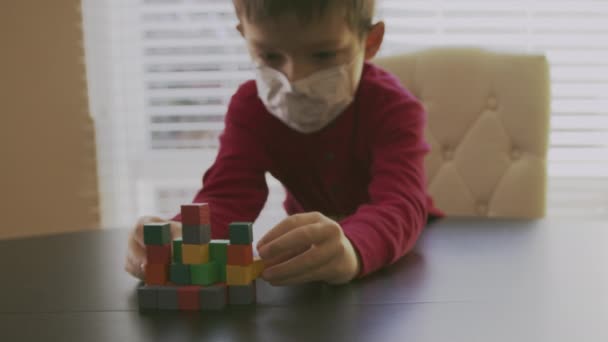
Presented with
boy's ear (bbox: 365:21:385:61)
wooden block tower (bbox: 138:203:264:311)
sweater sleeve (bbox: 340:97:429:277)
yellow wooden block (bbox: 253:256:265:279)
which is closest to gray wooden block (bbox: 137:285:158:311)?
wooden block tower (bbox: 138:203:264:311)

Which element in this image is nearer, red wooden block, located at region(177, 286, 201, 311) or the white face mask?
red wooden block, located at region(177, 286, 201, 311)

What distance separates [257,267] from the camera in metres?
0.65

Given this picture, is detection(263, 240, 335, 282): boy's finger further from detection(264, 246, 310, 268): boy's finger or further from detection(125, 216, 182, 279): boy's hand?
detection(125, 216, 182, 279): boy's hand

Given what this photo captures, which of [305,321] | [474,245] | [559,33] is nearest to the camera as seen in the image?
[305,321]

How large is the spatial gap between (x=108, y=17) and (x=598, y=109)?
1670 mm

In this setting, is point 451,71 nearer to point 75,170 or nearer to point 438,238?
point 438,238

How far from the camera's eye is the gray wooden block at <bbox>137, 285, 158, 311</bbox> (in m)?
0.62

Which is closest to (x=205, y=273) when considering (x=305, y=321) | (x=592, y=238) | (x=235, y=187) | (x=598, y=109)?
(x=305, y=321)

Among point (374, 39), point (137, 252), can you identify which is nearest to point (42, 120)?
point (374, 39)

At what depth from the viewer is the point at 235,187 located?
3.44 ft

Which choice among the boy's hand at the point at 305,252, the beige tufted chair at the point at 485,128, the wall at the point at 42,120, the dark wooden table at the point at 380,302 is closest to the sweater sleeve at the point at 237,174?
the dark wooden table at the point at 380,302

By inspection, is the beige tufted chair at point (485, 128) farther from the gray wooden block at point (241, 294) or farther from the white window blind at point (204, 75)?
the gray wooden block at point (241, 294)

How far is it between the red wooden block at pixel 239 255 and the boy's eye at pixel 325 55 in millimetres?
389

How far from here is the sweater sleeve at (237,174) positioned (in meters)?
1.01
